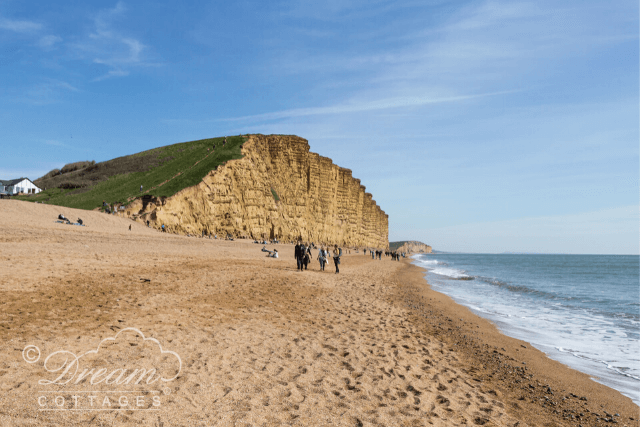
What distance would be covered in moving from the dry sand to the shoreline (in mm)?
39

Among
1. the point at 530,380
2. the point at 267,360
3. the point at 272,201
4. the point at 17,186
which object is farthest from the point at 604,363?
the point at 17,186

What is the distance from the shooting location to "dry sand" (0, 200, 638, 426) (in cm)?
467

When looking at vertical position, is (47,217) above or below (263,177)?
below

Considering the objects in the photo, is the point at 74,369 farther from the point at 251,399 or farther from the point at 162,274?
the point at 162,274

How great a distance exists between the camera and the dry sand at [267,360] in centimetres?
467

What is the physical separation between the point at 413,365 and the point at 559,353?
546 centimetres

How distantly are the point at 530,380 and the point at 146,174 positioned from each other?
55817 mm

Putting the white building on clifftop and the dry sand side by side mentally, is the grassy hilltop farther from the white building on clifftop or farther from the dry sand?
the dry sand

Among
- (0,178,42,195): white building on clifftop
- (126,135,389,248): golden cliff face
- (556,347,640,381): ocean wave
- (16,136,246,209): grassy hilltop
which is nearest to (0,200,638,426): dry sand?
(556,347,640,381): ocean wave

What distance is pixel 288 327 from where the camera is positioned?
891cm

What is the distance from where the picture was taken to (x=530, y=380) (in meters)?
6.81

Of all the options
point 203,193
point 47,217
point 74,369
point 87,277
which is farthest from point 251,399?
point 203,193

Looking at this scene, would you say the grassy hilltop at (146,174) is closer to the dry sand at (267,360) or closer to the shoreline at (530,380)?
the dry sand at (267,360)

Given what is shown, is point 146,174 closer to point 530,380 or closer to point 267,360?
point 267,360
